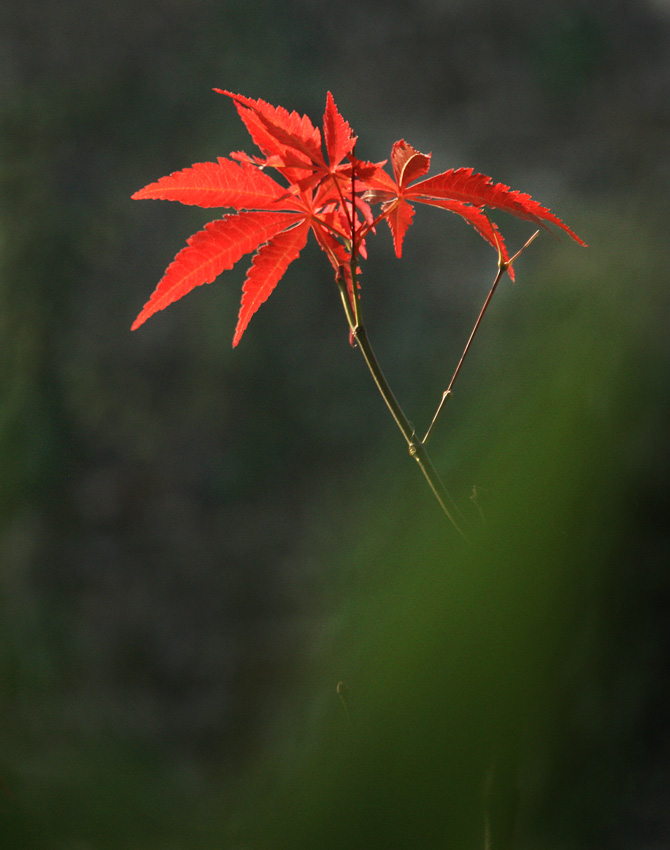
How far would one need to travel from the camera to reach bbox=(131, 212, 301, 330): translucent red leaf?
0.30m

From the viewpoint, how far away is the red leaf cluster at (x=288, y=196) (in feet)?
1.00

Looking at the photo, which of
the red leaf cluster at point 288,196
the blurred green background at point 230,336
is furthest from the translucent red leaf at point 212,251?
the blurred green background at point 230,336

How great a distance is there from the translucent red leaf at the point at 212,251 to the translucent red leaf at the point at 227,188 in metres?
0.01

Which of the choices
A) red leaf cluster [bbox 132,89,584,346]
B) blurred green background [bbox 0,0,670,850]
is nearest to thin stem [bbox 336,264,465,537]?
red leaf cluster [bbox 132,89,584,346]

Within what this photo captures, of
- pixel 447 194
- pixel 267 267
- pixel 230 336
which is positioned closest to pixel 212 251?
pixel 267 267

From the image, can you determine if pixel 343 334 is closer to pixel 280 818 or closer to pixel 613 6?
pixel 613 6

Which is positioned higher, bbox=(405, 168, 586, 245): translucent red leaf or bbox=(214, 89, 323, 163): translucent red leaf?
bbox=(214, 89, 323, 163): translucent red leaf

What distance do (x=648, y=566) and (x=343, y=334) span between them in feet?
2.59

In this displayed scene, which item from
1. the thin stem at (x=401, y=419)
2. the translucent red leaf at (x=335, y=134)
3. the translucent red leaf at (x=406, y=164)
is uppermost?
the translucent red leaf at (x=335, y=134)

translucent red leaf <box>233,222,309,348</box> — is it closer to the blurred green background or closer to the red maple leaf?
the red maple leaf

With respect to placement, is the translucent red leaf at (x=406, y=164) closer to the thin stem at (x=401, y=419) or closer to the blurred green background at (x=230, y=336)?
the thin stem at (x=401, y=419)

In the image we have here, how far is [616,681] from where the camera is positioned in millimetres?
1046

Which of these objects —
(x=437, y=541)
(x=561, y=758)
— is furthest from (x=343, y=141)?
(x=561, y=758)

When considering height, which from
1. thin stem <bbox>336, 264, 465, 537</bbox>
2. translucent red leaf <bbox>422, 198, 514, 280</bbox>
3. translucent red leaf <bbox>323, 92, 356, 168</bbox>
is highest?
translucent red leaf <bbox>323, 92, 356, 168</bbox>
